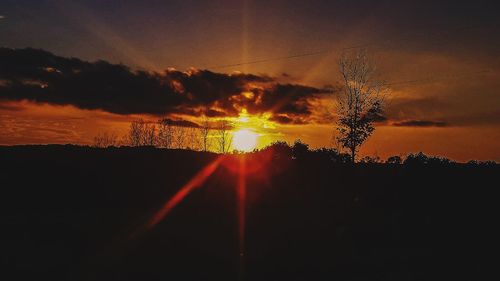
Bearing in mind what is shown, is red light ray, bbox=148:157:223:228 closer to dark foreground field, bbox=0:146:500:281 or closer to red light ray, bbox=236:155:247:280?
dark foreground field, bbox=0:146:500:281

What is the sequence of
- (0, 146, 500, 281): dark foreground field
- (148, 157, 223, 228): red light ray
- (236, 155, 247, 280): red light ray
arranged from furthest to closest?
(148, 157, 223, 228): red light ray < (236, 155, 247, 280): red light ray < (0, 146, 500, 281): dark foreground field

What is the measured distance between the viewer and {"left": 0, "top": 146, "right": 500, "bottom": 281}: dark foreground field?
840 inches

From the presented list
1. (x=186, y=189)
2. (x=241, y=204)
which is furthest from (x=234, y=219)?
(x=186, y=189)

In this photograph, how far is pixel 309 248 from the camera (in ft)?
80.6

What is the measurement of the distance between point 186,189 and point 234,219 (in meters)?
9.88

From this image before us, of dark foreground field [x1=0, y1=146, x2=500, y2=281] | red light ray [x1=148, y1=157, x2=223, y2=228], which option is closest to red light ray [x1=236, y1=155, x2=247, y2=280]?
dark foreground field [x1=0, y1=146, x2=500, y2=281]

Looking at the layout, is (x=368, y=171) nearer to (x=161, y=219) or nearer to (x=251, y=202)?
(x=251, y=202)

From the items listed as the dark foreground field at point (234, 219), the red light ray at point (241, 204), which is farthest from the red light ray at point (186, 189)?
the red light ray at point (241, 204)

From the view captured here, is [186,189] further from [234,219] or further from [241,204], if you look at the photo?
[234,219]

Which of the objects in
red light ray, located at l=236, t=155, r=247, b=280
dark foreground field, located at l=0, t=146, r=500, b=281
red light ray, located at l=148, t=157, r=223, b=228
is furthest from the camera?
red light ray, located at l=148, t=157, r=223, b=228

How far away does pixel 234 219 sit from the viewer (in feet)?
103

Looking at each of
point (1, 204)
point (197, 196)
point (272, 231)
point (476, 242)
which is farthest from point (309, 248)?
point (1, 204)

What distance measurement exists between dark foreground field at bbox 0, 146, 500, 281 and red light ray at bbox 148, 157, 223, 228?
1.91 feet

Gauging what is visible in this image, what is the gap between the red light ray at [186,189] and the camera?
31453mm
